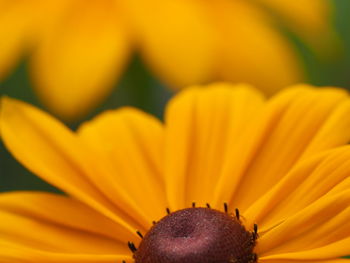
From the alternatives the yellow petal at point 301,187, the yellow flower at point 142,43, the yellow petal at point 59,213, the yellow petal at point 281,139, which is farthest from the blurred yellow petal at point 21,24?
the yellow petal at point 301,187

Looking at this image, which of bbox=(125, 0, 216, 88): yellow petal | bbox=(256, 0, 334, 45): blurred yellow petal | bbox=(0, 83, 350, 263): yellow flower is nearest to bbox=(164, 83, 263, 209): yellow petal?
bbox=(0, 83, 350, 263): yellow flower

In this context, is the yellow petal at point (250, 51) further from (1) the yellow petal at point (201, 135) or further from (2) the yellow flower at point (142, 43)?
(1) the yellow petal at point (201, 135)

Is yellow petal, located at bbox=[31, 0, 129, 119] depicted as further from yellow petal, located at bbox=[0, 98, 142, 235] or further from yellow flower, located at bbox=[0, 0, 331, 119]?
yellow petal, located at bbox=[0, 98, 142, 235]

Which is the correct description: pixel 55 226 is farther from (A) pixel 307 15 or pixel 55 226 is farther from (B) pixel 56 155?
(A) pixel 307 15

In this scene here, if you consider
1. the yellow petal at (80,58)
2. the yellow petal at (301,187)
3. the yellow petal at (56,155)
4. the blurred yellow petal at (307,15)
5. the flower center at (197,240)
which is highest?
the blurred yellow petal at (307,15)

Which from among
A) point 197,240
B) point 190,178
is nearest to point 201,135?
point 190,178

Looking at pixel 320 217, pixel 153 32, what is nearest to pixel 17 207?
pixel 320 217

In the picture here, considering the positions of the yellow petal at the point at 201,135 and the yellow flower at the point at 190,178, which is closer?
the yellow flower at the point at 190,178
